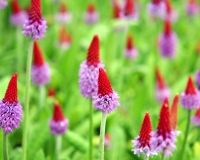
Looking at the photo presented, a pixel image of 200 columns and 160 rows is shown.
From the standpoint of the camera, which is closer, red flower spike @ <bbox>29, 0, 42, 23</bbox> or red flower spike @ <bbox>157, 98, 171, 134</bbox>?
red flower spike @ <bbox>157, 98, 171, 134</bbox>

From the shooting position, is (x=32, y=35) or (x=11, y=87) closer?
(x=11, y=87)

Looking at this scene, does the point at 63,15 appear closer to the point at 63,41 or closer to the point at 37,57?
the point at 63,41

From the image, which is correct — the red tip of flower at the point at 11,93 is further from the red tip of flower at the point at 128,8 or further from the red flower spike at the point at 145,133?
the red tip of flower at the point at 128,8

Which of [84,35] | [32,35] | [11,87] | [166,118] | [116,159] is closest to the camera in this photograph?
[166,118]

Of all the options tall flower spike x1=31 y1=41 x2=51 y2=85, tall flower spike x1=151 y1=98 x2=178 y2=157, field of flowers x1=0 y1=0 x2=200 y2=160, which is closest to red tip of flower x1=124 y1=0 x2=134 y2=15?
field of flowers x1=0 y1=0 x2=200 y2=160

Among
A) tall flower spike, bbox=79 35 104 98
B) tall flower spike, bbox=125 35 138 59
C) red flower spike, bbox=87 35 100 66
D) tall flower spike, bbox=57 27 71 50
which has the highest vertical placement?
tall flower spike, bbox=57 27 71 50

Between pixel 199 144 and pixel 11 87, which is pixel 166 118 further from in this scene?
pixel 199 144

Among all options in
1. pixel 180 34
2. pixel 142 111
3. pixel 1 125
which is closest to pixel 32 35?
pixel 1 125

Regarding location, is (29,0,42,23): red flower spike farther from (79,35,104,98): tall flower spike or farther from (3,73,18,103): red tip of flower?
(79,35,104,98): tall flower spike
